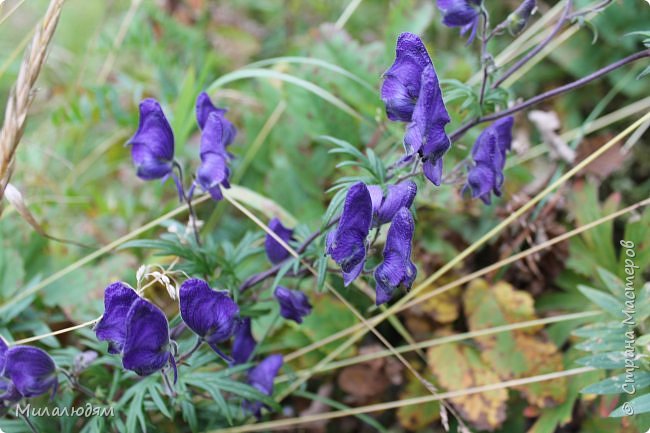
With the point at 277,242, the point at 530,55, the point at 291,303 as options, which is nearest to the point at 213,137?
the point at 277,242

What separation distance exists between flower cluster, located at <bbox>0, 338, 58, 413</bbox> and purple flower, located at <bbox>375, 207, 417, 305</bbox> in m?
0.61

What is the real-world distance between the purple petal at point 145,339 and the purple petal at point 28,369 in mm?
239

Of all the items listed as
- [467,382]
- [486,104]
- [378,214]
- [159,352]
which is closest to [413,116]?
[378,214]

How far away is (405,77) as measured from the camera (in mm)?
1007

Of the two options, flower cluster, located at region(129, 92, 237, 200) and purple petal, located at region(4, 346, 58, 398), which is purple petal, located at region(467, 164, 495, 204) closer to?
flower cluster, located at region(129, 92, 237, 200)

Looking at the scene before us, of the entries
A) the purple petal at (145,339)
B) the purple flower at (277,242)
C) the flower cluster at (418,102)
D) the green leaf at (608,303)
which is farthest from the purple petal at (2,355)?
the green leaf at (608,303)

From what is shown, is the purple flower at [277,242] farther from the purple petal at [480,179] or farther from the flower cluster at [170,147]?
the purple petal at [480,179]

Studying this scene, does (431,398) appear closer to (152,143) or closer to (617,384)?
(617,384)

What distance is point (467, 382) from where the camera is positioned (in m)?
1.51

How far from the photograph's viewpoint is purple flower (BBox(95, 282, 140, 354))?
100 cm

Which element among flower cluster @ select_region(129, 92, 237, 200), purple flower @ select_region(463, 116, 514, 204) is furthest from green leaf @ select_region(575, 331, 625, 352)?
flower cluster @ select_region(129, 92, 237, 200)

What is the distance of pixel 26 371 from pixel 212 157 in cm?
50

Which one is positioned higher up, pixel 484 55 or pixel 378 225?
pixel 484 55

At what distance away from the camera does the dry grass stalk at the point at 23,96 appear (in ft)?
3.74
